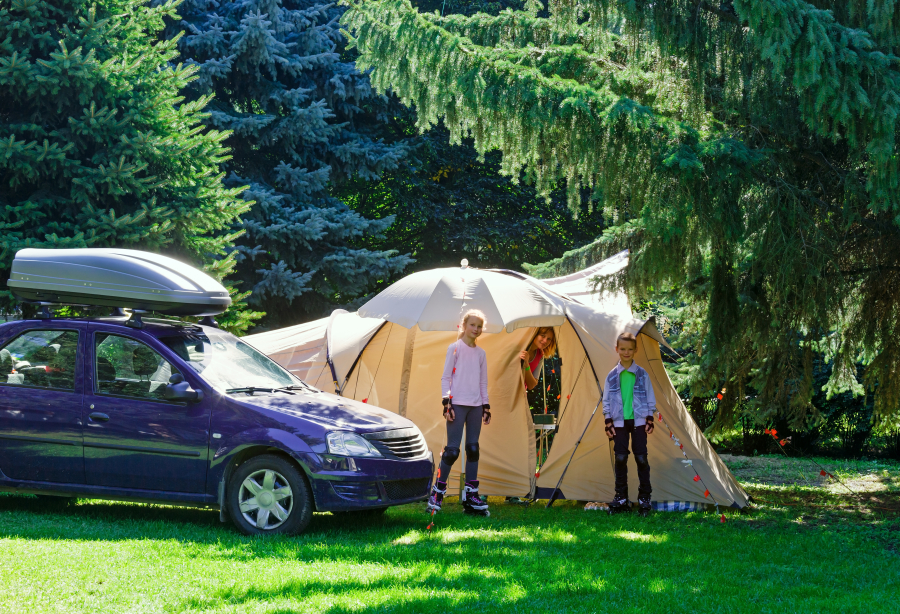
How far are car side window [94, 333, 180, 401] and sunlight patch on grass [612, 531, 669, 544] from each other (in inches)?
147

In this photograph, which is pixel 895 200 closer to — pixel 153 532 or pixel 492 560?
pixel 492 560

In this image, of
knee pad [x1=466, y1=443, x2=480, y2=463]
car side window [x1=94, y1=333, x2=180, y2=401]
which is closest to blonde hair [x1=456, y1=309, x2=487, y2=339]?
knee pad [x1=466, y1=443, x2=480, y2=463]

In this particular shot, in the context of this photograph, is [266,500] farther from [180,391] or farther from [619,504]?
[619,504]

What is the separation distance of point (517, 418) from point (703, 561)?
3257 mm

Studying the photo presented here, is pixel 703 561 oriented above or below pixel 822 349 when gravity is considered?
below

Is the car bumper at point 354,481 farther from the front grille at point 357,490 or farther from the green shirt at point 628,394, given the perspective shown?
the green shirt at point 628,394

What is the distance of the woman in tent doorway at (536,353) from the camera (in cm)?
904

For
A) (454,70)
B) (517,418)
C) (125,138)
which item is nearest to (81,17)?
(125,138)

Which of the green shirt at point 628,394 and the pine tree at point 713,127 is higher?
the pine tree at point 713,127

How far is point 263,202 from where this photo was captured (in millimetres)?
16078

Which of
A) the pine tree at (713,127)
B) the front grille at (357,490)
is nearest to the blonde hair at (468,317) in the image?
the pine tree at (713,127)

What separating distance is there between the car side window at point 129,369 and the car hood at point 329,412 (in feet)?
2.26

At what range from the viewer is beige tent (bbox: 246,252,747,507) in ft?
27.8

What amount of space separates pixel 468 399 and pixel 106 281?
10.3 ft
